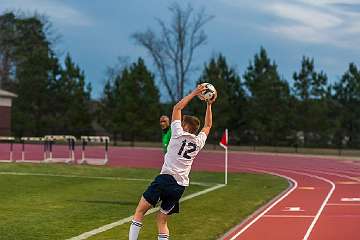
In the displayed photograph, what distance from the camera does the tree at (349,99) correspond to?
6391 cm

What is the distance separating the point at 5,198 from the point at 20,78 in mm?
61471

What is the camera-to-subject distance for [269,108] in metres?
61.9

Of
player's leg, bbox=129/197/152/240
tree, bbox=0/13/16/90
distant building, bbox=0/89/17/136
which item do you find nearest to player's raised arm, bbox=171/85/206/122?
player's leg, bbox=129/197/152/240

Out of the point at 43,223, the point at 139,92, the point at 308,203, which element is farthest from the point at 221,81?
the point at 43,223

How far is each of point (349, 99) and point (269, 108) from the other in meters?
9.73

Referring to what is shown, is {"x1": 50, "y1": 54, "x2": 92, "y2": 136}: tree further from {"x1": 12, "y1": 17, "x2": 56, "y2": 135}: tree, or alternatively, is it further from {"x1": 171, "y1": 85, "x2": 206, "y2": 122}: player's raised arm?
{"x1": 171, "y1": 85, "x2": 206, "y2": 122}: player's raised arm

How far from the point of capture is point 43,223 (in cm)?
1128

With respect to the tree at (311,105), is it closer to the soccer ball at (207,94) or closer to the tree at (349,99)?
the tree at (349,99)

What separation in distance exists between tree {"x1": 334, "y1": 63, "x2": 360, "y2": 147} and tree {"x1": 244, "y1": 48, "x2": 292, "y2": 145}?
5.90 m

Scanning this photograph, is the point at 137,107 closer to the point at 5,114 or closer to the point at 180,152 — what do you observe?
the point at 5,114

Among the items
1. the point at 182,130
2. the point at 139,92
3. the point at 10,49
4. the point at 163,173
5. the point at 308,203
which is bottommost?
the point at 308,203

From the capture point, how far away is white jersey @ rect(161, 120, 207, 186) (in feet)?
25.3

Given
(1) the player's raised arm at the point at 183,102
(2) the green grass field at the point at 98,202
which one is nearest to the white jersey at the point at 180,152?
(1) the player's raised arm at the point at 183,102

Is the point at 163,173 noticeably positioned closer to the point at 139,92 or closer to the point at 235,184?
the point at 235,184
